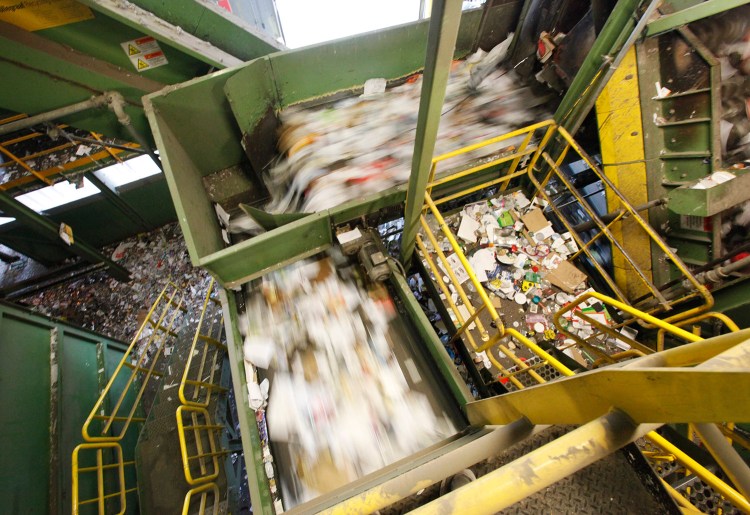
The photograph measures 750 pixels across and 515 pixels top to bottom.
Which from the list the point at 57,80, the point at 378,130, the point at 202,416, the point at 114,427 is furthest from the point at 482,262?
the point at 114,427

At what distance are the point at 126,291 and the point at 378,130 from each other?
4465 millimetres

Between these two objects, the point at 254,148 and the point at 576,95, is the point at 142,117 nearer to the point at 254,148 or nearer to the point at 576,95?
the point at 254,148

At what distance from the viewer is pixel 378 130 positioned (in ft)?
10.2

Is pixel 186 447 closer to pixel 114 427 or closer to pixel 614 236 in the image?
pixel 114 427

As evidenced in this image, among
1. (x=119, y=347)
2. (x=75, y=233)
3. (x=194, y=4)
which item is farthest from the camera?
(x=75, y=233)

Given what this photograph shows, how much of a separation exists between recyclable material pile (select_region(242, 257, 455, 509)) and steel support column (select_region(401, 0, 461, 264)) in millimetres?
1026

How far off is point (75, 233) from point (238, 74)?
4049mm

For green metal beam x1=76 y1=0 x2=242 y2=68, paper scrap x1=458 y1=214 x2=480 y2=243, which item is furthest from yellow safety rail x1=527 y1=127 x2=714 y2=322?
green metal beam x1=76 y1=0 x2=242 y2=68

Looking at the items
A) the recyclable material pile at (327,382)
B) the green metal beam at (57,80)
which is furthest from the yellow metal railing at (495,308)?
the green metal beam at (57,80)

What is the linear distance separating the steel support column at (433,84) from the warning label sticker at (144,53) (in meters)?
2.55

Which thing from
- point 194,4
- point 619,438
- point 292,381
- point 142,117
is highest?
point 194,4

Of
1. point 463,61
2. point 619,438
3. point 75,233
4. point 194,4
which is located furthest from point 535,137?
point 75,233

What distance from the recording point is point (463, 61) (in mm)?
3412

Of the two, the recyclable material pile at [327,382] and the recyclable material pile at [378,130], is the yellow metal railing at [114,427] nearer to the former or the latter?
the recyclable material pile at [327,382]
